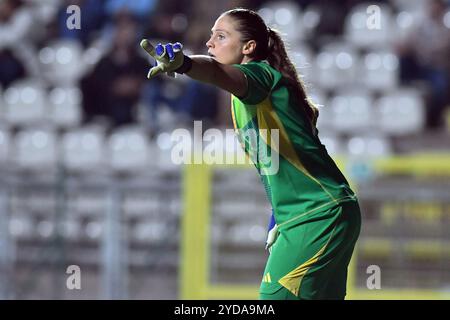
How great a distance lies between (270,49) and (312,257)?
2.82 ft

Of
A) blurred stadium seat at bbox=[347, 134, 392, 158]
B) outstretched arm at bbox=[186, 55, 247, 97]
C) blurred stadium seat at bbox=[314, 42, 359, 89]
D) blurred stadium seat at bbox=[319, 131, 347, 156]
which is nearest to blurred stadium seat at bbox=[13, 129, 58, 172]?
blurred stadium seat at bbox=[319, 131, 347, 156]

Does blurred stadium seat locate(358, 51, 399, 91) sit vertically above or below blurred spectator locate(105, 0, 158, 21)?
below

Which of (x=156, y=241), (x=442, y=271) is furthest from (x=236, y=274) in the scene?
(x=442, y=271)

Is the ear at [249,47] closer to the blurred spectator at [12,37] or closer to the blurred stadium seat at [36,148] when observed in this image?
the blurred stadium seat at [36,148]

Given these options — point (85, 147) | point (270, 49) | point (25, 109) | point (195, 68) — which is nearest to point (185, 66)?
point (195, 68)

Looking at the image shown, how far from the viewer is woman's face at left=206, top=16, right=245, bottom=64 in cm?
430

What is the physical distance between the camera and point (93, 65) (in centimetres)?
1234

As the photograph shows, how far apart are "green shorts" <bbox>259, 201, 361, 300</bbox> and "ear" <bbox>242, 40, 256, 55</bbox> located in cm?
71

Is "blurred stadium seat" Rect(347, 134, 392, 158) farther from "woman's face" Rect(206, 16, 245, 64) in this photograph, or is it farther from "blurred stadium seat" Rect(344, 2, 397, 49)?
"woman's face" Rect(206, 16, 245, 64)

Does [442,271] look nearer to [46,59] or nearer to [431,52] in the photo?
[431,52]

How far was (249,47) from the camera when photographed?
4312 mm

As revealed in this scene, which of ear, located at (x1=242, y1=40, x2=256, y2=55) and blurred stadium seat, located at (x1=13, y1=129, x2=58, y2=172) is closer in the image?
ear, located at (x1=242, y1=40, x2=256, y2=55)
